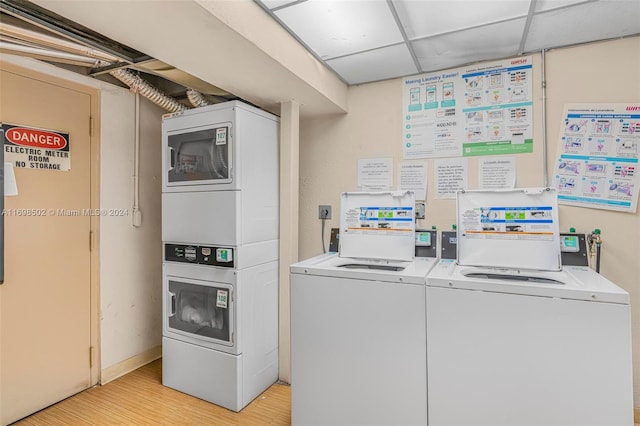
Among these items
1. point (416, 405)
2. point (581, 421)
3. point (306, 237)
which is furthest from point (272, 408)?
point (581, 421)

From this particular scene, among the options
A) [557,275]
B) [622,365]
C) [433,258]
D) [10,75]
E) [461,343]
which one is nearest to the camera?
[622,365]

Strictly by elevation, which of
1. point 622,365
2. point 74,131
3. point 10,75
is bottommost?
point 622,365

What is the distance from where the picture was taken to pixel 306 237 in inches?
113

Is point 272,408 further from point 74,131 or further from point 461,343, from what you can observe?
point 74,131

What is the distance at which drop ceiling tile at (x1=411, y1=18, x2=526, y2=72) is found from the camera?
191 centimetres

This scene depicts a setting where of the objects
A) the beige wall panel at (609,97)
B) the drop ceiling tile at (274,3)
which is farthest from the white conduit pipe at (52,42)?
the beige wall panel at (609,97)

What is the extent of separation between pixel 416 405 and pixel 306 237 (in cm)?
158

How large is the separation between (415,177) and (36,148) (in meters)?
2.50

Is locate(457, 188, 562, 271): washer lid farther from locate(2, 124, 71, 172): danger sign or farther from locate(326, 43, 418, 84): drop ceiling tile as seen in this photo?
locate(2, 124, 71, 172): danger sign

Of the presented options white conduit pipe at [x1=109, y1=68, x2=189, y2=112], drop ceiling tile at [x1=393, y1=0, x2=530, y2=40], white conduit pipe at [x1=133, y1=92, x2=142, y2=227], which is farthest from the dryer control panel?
drop ceiling tile at [x1=393, y1=0, x2=530, y2=40]

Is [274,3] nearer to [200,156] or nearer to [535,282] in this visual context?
[200,156]

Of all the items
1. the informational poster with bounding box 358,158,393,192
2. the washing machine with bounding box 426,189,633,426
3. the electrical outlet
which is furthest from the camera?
the electrical outlet

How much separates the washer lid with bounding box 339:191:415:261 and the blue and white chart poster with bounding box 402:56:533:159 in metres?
0.62

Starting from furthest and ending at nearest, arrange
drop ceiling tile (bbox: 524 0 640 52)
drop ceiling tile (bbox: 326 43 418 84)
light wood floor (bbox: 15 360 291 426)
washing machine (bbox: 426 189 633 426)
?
drop ceiling tile (bbox: 326 43 418 84), light wood floor (bbox: 15 360 291 426), drop ceiling tile (bbox: 524 0 640 52), washing machine (bbox: 426 189 633 426)
